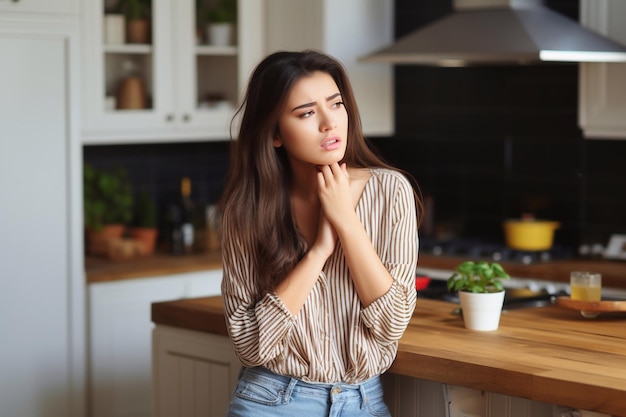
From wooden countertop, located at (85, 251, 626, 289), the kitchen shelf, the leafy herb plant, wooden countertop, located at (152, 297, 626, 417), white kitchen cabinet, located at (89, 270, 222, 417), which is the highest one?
the kitchen shelf

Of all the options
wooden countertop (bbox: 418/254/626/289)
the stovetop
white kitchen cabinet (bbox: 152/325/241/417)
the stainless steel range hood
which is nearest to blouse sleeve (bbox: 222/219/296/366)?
white kitchen cabinet (bbox: 152/325/241/417)

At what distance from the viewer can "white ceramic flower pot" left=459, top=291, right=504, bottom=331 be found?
2.69m

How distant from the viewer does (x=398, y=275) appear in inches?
91.4

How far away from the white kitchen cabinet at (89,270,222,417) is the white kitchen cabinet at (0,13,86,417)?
0.12m

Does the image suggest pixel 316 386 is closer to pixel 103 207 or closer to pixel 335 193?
pixel 335 193

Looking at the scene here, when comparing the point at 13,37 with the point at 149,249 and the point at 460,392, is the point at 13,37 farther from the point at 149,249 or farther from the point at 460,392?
the point at 460,392

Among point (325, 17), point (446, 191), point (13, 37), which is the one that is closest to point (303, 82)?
point (13, 37)

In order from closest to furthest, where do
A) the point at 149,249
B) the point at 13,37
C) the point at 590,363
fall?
the point at 590,363 < the point at 13,37 < the point at 149,249

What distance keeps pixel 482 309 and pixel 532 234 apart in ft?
7.32

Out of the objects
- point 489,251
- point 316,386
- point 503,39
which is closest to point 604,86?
point 503,39

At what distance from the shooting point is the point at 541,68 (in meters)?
5.02

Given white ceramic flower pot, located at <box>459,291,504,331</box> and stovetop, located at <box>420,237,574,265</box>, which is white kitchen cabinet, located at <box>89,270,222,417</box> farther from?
white ceramic flower pot, located at <box>459,291,504,331</box>

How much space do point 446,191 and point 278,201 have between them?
3126 millimetres

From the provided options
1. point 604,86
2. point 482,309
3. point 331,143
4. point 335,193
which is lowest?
point 482,309
